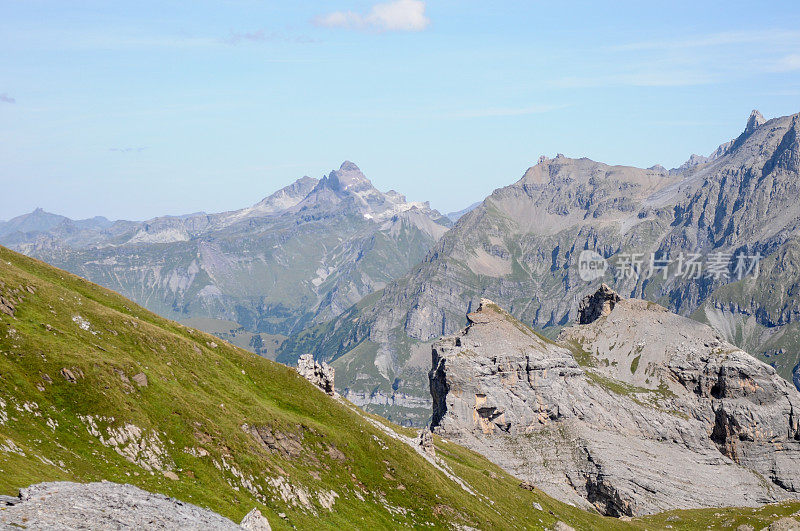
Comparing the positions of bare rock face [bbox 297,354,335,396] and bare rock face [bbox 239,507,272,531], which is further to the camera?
bare rock face [bbox 297,354,335,396]

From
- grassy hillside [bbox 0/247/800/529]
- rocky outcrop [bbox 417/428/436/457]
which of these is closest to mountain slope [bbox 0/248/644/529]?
grassy hillside [bbox 0/247/800/529]

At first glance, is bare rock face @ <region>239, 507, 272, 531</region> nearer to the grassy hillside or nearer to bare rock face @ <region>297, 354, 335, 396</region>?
the grassy hillside

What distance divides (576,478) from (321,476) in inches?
5005

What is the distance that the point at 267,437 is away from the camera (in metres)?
87.3

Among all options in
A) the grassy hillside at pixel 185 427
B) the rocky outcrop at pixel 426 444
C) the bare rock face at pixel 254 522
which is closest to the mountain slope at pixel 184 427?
the grassy hillside at pixel 185 427

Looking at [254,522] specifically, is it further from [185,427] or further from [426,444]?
[426,444]

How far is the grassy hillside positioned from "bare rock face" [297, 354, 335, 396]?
11737mm

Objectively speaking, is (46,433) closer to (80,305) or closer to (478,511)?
(80,305)

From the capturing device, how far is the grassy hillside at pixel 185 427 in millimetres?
64812

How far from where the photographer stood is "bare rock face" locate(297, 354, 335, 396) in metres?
128

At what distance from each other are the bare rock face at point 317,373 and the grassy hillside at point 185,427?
462 inches

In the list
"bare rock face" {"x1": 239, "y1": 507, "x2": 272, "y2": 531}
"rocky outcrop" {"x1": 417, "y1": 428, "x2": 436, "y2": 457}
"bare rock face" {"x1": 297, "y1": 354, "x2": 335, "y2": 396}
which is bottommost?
"rocky outcrop" {"x1": 417, "y1": 428, "x2": 436, "y2": 457}

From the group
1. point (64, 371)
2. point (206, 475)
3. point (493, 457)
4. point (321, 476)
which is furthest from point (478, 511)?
point (493, 457)

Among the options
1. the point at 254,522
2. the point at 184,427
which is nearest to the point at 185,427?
the point at 184,427
